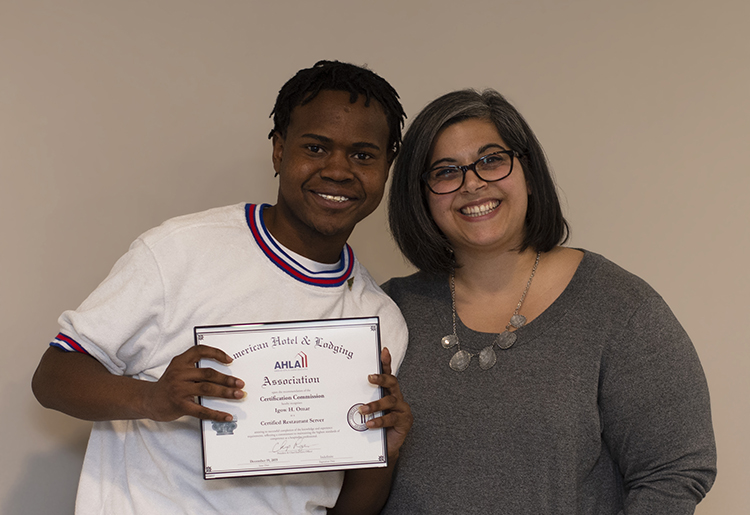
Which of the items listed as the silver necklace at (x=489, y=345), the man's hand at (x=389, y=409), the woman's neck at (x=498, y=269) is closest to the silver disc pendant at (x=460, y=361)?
the silver necklace at (x=489, y=345)

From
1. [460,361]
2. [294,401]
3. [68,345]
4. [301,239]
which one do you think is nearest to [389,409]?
[294,401]

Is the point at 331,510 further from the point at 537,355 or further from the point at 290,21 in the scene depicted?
the point at 290,21

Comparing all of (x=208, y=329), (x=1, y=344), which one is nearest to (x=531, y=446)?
(x=208, y=329)

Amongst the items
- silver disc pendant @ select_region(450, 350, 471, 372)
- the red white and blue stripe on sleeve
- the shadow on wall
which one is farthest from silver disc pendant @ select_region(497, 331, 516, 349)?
the shadow on wall

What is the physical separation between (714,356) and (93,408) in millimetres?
2212

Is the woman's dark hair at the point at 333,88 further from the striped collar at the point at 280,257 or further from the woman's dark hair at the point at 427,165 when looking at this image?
the striped collar at the point at 280,257

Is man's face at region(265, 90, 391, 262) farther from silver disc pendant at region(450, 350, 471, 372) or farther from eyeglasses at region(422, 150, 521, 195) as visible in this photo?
silver disc pendant at region(450, 350, 471, 372)

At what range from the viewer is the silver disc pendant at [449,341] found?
79.6 inches

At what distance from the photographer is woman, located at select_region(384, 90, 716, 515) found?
1767mm

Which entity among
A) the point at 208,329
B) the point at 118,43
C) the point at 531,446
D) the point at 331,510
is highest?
the point at 118,43

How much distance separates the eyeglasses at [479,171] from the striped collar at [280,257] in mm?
433

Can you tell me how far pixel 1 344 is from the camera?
2092 millimetres

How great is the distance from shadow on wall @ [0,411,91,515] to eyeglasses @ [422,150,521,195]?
1427 mm
